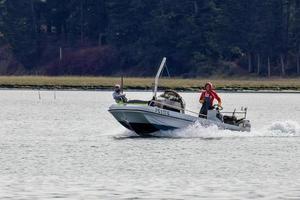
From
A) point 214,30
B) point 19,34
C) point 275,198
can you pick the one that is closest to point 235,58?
point 214,30

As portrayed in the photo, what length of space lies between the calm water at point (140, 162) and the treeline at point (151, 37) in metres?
66.4

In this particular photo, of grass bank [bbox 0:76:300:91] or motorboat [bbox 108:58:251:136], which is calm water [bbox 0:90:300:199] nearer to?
motorboat [bbox 108:58:251:136]

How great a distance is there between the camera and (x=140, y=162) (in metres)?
42.8

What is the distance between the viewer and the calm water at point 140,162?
34.6 m

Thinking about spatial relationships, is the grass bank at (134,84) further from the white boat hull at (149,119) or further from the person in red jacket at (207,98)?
the white boat hull at (149,119)

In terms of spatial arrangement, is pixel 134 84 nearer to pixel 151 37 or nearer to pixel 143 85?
pixel 143 85

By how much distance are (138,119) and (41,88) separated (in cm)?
6746

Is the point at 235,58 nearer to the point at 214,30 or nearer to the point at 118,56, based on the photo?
the point at 214,30

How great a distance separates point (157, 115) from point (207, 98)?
7.89 ft

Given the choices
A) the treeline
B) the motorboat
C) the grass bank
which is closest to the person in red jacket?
the motorboat

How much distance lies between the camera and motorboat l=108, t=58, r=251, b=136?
5262 centimetres

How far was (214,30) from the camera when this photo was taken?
459 feet

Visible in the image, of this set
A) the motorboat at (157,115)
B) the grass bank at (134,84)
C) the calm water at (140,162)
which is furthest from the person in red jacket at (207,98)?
the grass bank at (134,84)

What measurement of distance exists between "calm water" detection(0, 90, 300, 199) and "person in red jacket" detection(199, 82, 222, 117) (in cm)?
91
